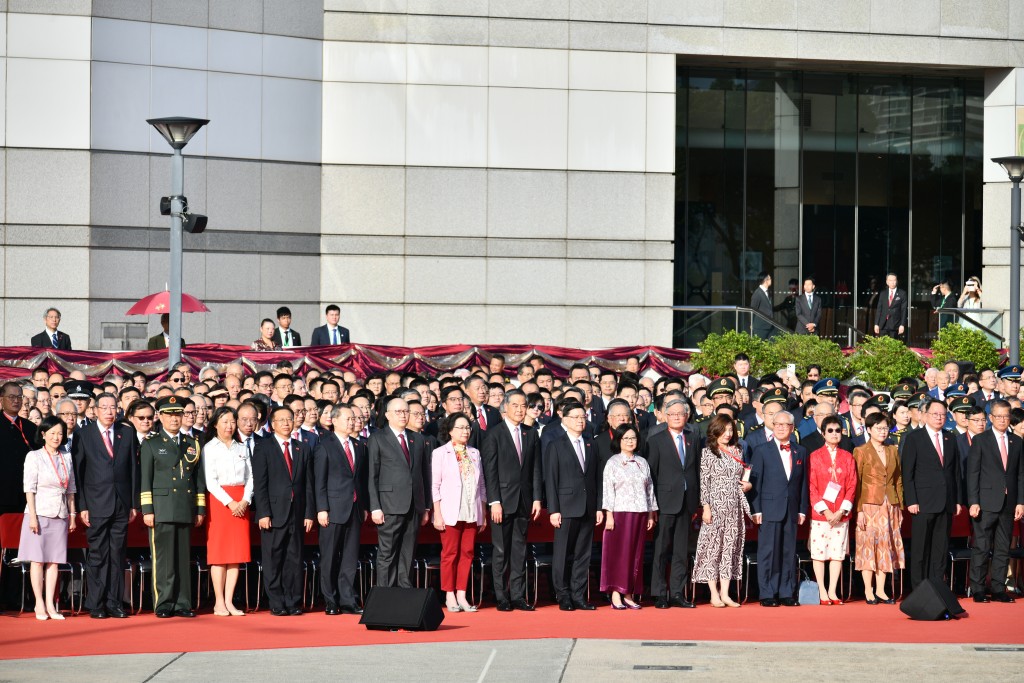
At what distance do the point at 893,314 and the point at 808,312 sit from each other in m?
1.60

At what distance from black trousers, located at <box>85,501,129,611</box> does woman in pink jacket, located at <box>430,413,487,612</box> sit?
290 centimetres

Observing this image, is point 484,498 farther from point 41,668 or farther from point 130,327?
point 130,327

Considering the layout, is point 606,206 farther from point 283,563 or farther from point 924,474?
point 283,563

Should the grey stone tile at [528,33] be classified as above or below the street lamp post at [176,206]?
above

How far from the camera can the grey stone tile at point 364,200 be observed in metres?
27.8

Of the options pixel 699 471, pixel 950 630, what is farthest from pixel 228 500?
pixel 950 630

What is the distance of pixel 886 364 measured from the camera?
2388 cm

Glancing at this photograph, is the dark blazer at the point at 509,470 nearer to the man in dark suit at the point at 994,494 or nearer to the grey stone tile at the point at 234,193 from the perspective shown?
the man in dark suit at the point at 994,494

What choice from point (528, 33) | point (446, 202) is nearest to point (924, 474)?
point (446, 202)

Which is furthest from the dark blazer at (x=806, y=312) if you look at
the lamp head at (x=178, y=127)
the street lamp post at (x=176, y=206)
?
the lamp head at (x=178, y=127)

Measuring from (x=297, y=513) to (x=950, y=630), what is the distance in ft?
19.8

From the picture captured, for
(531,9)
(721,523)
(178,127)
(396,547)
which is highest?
(531,9)

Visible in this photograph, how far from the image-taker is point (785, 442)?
612 inches

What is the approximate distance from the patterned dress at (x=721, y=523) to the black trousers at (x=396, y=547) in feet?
9.23
